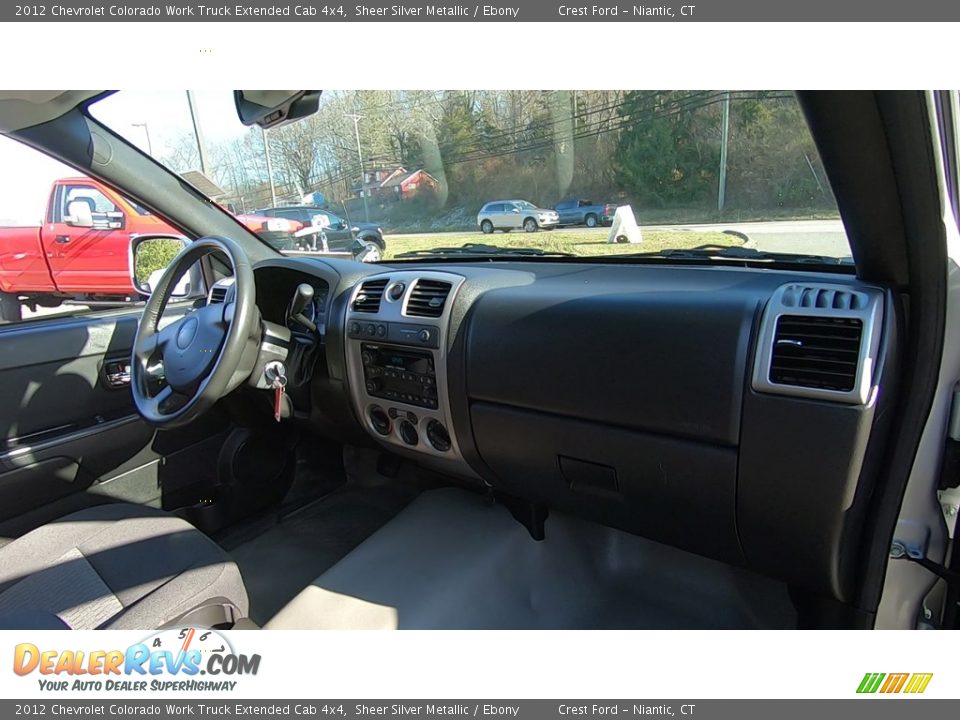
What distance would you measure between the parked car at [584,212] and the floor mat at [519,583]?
107 centimetres

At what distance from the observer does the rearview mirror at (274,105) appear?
1.56 metres

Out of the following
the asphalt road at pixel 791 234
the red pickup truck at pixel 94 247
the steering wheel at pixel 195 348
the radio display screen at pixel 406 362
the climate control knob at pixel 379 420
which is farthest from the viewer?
the red pickup truck at pixel 94 247

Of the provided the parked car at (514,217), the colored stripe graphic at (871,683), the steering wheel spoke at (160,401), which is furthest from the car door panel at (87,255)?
the colored stripe graphic at (871,683)

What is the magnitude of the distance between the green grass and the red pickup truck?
1.89 feet

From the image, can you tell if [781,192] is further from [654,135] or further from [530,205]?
[530,205]

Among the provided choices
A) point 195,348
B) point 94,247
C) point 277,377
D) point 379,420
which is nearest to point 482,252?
point 379,420

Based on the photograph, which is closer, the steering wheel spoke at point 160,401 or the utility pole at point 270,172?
the steering wheel spoke at point 160,401

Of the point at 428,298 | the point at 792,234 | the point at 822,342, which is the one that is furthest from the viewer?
the point at 428,298

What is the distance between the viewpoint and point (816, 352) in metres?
1.21

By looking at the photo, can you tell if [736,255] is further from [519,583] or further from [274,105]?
[274,105]

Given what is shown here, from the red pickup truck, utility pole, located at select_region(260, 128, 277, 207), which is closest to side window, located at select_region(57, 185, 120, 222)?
the red pickup truck

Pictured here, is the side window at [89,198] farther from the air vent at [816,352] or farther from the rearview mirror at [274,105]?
the air vent at [816,352]

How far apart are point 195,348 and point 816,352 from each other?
5.68ft

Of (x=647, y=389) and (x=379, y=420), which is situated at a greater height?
(x=647, y=389)
